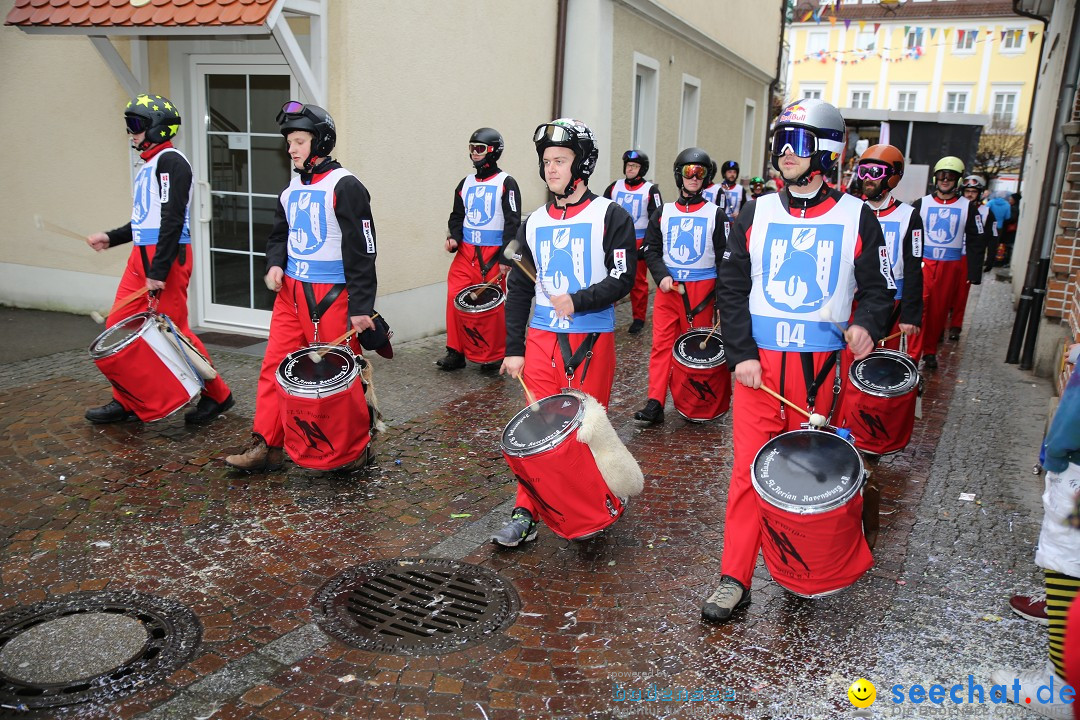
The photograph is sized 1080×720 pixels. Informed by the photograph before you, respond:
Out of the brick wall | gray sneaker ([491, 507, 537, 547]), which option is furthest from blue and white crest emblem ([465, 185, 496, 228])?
the brick wall

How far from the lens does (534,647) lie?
383 cm

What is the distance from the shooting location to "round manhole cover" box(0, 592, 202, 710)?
344 cm

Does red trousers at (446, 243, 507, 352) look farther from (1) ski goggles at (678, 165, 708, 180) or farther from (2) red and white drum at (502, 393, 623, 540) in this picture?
(2) red and white drum at (502, 393, 623, 540)

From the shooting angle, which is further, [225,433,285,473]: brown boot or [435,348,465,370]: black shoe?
[435,348,465,370]: black shoe

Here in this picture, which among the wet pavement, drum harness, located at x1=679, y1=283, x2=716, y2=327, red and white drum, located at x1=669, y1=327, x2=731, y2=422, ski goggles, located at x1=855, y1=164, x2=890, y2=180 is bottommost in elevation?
the wet pavement

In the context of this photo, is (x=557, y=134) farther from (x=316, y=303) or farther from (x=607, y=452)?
(x=316, y=303)

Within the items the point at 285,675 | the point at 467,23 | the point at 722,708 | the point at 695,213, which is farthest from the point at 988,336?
the point at 285,675

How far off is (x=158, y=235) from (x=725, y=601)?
458 cm

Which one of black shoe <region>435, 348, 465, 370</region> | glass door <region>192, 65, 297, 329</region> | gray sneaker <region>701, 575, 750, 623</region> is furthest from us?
glass door <region>192, 65, 297, 329</region>

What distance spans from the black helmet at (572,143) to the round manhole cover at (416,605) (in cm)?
201

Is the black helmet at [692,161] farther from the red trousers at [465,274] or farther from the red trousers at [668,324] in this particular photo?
the red trousers at [465,274]

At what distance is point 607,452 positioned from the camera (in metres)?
4.23

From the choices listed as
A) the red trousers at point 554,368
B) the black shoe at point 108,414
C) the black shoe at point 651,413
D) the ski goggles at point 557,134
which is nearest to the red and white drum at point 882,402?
the black shoe at point 651,413

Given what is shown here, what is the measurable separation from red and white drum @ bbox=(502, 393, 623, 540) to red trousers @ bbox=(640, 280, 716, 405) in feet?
9.28
